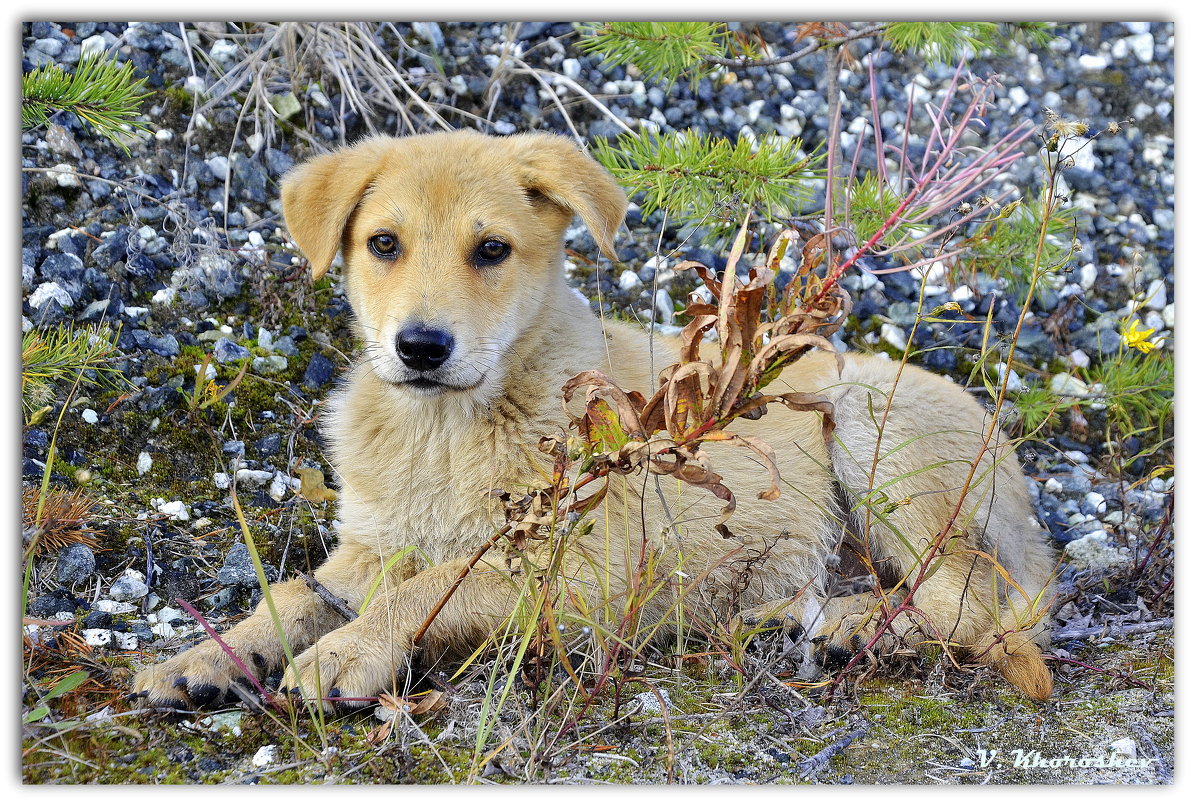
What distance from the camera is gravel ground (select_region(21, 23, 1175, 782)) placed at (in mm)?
3646

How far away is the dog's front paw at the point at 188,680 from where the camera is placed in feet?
9.00

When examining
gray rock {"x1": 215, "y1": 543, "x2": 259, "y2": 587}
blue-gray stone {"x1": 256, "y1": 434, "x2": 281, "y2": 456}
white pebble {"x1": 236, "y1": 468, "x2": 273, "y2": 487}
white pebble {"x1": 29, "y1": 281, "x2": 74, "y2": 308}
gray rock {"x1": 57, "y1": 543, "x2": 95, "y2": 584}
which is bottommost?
gray rock {"x1": 215, "y1": 543, "x2": 259, "y2": 587}

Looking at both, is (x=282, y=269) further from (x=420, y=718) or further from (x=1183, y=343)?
(x=1183, y=343)

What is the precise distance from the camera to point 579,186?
11.3ft

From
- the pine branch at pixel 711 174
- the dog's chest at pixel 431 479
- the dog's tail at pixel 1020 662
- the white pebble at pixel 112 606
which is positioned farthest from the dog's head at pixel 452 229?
the dog's tail at pixel 1020 662

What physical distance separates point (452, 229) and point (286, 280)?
5.66 ft

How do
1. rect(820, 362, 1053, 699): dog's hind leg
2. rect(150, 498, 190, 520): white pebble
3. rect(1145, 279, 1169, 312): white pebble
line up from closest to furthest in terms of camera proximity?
rect(820, 362, 1053, 699): dog's hind leg → rect(150, 498, 190, 520): white pebble → rect(1145, 279, 1169, 312): white pebble

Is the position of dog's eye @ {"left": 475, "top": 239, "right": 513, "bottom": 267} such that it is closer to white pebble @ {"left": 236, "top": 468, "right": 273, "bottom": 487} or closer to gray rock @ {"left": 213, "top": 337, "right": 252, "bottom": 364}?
white pebble @ {"left": 236, "top": 468, "right": 273, "bottom": 487}

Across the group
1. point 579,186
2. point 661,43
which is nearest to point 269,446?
point 579,186

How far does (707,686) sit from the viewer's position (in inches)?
116

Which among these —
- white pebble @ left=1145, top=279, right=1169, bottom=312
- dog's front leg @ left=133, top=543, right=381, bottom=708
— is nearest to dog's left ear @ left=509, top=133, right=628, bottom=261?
dog's front leg @ left=133, top=543, right=381, bottom=708

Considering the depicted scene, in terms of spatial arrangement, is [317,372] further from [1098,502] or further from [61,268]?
[1098,502]

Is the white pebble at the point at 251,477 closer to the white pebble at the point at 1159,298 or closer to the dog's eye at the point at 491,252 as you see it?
the dog's eye at the point at 491,252

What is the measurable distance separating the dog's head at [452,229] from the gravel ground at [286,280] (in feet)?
2.48
